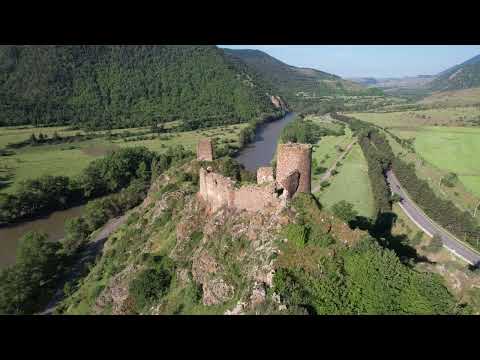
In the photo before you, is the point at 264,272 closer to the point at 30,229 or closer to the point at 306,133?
the point at 30,229

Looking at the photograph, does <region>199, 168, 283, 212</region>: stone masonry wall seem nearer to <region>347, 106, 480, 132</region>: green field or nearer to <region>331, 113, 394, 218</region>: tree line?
<region>331, 113, 394, 218</region>: tree line

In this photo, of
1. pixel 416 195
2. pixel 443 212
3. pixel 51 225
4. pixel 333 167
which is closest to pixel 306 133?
pixel 333 167

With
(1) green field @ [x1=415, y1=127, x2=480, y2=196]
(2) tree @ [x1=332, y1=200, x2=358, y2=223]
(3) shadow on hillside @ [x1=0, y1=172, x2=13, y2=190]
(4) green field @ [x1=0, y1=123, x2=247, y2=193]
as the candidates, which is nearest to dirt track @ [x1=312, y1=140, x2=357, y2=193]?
(2) tree @ [x1=332, y1=200, x2=358, y2=223]

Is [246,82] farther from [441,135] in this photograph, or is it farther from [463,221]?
[463,221]

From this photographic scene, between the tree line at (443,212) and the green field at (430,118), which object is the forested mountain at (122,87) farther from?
the tree line at (443,212)

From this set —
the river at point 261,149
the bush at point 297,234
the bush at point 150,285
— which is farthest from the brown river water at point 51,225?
the bush at point 297,234
